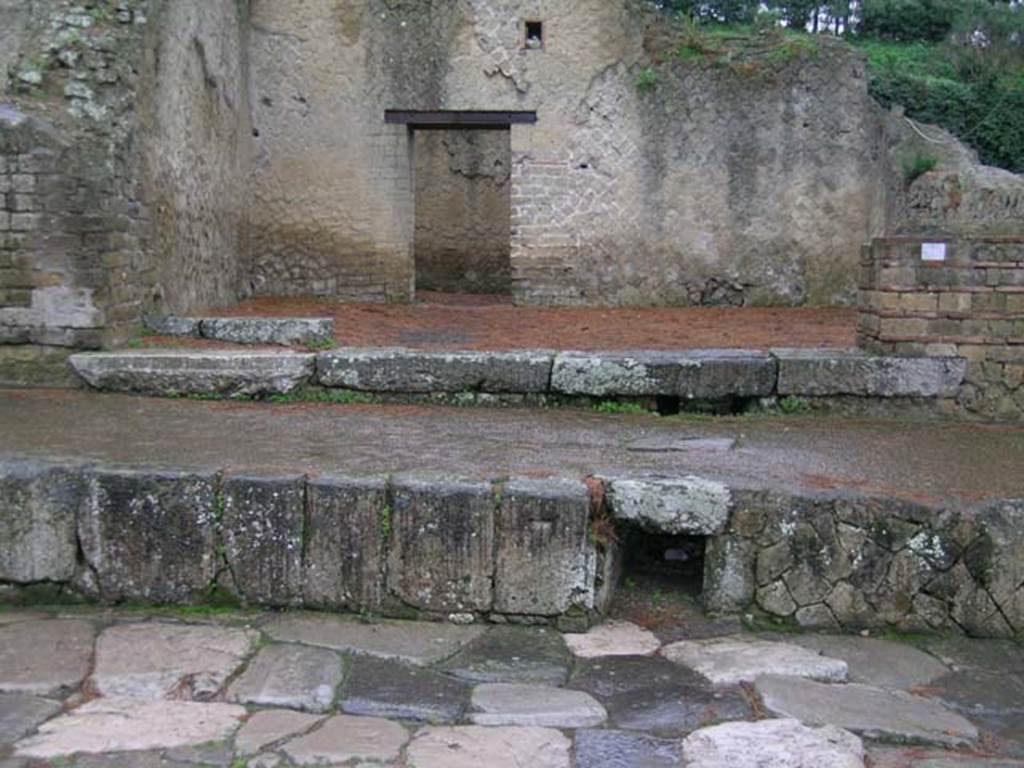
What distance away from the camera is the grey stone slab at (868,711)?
338cm

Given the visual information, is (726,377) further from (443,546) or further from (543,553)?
(443,546)

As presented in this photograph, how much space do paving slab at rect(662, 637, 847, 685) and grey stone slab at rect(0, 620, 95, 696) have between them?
82.2 inches

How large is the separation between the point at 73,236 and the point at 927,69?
62.8ft

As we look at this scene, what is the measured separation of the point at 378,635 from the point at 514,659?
53cm

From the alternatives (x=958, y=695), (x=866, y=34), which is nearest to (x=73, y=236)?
(x=958, y=695)

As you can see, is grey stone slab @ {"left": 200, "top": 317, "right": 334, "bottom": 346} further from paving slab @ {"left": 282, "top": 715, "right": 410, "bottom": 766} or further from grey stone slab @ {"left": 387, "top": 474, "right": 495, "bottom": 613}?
paving slab @ {"left": 282, "top": 715, "right": 410, "bottom": 766}

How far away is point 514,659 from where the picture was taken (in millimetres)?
3926

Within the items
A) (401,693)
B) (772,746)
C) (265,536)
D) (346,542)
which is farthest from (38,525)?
(772,746)

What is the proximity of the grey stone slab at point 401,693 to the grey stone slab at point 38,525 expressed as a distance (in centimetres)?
132

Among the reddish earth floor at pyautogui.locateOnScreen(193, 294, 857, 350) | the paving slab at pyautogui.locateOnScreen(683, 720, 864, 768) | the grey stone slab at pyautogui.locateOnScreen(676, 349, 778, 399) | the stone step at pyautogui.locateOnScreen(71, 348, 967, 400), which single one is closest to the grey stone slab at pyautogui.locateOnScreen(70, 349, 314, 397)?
the stone step at pyautogui.locateOnScreen(71, 348, 967, 400)

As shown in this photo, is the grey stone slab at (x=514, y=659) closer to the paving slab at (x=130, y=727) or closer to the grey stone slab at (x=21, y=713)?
A: the paving slab at (x=130, y=727)

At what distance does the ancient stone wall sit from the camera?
1562 cm

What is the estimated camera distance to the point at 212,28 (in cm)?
962

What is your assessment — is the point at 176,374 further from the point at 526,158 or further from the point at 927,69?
the point at 927,69
